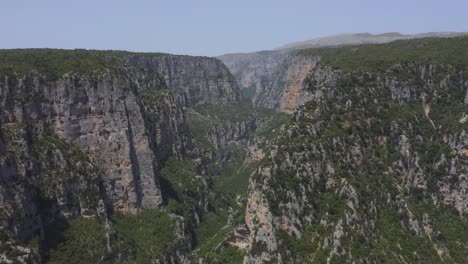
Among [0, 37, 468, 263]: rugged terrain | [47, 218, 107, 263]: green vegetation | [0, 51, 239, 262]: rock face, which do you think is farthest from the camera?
[47, 218, 107, 263]: green vegetation

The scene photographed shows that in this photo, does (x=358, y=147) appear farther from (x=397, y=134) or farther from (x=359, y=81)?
(x=359, y=81)


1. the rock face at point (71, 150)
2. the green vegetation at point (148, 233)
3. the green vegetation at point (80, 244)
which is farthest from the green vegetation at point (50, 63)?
the green vegetation at point (148, 233)

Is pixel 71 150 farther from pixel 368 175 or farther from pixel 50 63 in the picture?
pixel 368 175

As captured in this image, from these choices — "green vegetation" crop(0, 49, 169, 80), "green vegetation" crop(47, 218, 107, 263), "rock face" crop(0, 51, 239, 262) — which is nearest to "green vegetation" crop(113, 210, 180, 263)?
"rock face" crop(0, 51, 239, 262)

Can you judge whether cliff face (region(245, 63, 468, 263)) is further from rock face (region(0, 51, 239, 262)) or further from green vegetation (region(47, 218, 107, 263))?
rock face (region(0, 51, 239, 262))

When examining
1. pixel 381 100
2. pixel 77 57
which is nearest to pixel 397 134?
pixel 381 100

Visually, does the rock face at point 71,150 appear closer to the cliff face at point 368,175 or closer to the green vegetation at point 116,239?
the green vegetation at point 116,239
